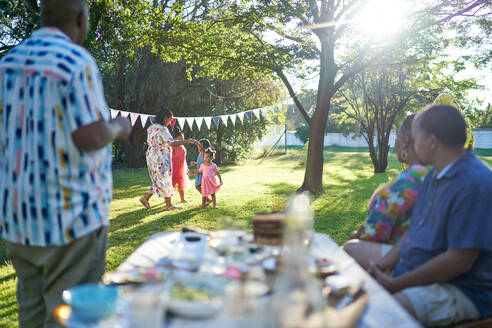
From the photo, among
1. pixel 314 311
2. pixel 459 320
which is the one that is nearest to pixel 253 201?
pixel 459 320

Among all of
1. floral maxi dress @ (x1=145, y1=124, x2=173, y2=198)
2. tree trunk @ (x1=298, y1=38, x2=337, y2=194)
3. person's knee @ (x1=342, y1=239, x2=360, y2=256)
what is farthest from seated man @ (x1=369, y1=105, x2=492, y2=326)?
tree trunk @ (x1=298, y1=38, x2=337, y2=194)

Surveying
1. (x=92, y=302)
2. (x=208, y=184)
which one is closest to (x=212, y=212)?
(x=208, y=184)

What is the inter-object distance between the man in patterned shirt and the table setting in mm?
274

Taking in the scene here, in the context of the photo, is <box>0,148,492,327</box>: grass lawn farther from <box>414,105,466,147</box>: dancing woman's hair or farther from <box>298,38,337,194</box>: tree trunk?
<box>414,105,466,147</box>: dancing woman's hair

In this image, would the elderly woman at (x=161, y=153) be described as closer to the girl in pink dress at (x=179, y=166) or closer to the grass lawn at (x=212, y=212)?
the grass lawn at (x=212, y=212)

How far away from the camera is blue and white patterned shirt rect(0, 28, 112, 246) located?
64.6 inches

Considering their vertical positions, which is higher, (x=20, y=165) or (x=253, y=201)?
(x=20, y=165)

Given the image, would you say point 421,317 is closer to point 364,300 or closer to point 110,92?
point 364,300

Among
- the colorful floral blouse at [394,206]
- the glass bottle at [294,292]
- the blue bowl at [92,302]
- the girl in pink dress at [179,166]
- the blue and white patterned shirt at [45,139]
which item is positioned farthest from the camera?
the girl in pink dress at [179,166]

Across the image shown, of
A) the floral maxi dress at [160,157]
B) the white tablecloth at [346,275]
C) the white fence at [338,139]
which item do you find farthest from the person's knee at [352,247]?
the white fence at [338,139]

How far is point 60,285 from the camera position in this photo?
1770mm

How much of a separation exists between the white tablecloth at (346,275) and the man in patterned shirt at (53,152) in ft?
1.03

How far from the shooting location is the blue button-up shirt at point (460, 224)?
186 centimetres

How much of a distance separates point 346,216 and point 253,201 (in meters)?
2.36
